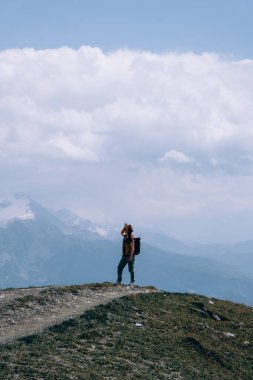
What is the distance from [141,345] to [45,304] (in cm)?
869

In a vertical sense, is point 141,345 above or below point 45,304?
below

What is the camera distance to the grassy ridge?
23.3 meters

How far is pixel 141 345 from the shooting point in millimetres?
28047

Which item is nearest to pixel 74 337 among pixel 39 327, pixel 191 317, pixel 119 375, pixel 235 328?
pixel 39 327

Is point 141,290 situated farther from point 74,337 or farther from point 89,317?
point 74,337

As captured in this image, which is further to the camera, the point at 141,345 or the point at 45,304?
the point at 45,304

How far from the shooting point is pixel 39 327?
28.5 meters

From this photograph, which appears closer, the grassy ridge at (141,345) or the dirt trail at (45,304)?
the grassy ridge at (141,345)

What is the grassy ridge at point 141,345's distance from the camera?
23.3 meters

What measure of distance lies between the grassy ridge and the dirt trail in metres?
1.34

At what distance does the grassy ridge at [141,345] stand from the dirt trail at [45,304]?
52.8 inches

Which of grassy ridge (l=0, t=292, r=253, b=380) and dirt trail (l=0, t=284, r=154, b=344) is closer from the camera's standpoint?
grassy ridge (l=0, t=292, r=253, b=380)

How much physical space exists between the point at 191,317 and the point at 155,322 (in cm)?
392

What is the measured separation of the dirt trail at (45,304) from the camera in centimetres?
2906
